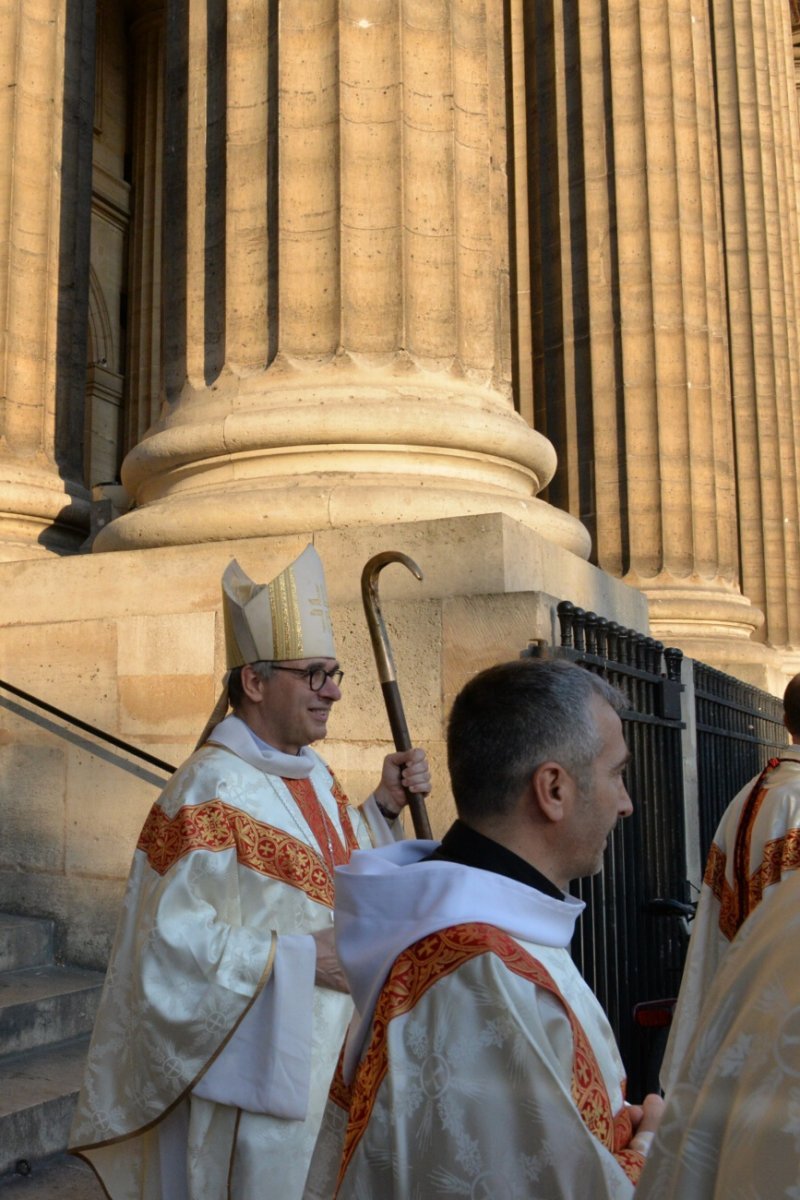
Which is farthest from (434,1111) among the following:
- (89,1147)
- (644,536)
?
(644,536)

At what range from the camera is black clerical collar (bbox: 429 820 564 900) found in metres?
1.68

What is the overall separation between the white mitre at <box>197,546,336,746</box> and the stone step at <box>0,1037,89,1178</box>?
144 cm

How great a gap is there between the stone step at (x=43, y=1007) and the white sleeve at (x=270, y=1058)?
77.9 inches

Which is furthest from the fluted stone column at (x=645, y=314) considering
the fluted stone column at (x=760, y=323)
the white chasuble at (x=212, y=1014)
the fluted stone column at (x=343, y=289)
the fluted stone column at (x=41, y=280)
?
the white chasuble at (x=212, y=1014)

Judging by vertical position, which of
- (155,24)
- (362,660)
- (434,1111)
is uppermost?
(155,24)

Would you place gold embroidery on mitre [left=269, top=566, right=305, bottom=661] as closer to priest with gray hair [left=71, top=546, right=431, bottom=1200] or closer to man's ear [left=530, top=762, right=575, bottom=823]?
priest with gray hair [left=71, top=546, right=431, bottom=1200]

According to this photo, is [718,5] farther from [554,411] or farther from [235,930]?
[235,930]

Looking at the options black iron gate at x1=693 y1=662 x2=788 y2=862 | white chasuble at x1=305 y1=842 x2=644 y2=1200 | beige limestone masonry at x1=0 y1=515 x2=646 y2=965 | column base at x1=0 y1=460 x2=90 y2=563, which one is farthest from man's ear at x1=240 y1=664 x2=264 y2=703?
black iron gate at x1=693 y1=662 x2=788 y2=862

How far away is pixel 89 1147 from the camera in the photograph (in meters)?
2.75

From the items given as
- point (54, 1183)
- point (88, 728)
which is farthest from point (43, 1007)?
point (88, 728)

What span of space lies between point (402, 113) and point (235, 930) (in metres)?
3.78

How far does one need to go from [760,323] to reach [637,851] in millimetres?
10645

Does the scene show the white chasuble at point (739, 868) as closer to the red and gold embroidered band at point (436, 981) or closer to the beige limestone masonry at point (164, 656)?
the beige limestone masonry at point (164, 656)

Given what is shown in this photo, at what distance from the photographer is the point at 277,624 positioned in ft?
10.3
